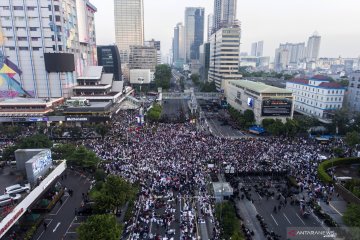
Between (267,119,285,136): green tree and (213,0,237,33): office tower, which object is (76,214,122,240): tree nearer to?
(267,119,285,136): green tree

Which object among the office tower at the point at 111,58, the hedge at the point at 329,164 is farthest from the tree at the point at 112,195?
the office tower at the point at 111,58

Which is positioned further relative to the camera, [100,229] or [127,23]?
[127,23]

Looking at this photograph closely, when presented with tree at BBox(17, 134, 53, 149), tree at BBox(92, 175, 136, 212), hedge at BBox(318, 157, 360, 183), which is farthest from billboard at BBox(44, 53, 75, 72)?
hedge at BBox(318, 157, 360, 183)

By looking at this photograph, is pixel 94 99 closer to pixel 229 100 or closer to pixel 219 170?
pixel 229 100

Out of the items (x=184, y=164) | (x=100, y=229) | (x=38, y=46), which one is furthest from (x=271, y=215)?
(x=38, y=46)

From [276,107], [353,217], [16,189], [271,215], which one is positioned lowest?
[271,215]

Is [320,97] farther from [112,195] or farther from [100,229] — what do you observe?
[100,229]

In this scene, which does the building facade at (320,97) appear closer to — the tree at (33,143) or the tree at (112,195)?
the tree at (112,195)
